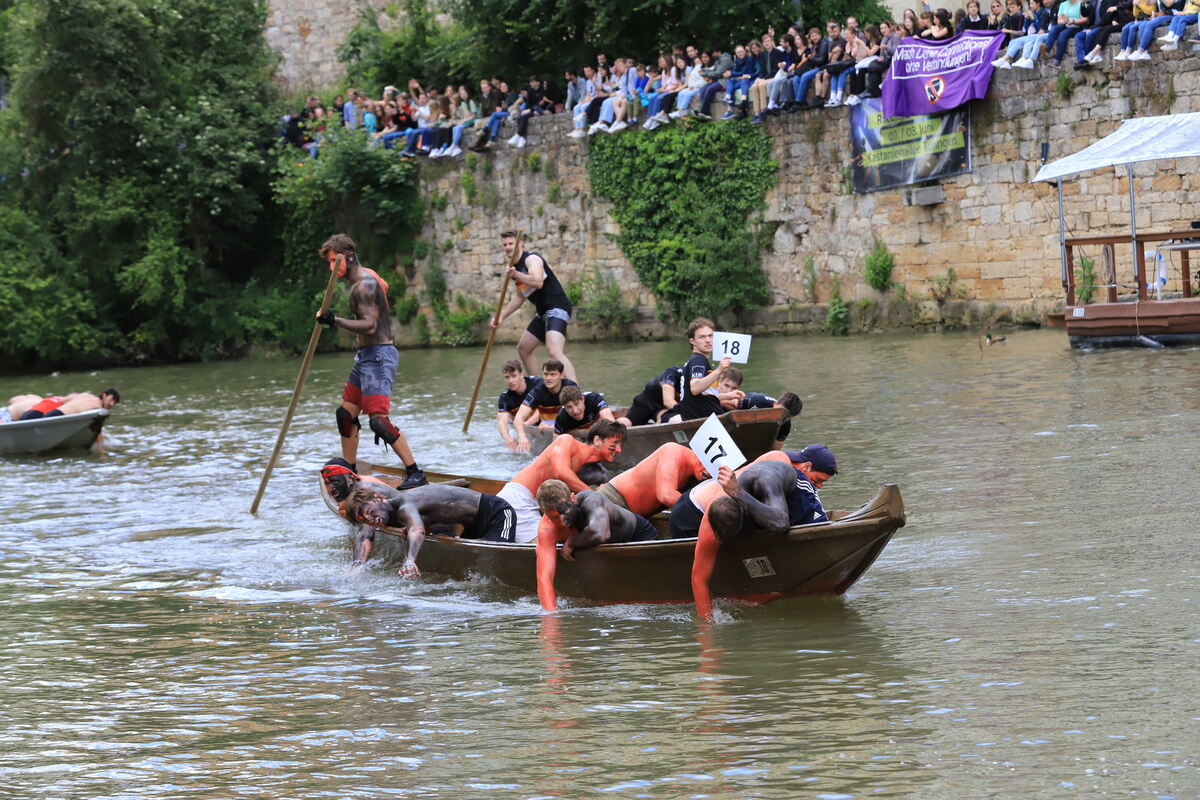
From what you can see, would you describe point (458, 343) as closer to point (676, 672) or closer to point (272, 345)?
point (272, 345)

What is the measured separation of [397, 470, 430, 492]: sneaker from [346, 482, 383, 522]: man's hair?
0.78m

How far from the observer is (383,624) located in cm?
777

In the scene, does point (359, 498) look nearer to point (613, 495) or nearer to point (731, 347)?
point (613, 495)

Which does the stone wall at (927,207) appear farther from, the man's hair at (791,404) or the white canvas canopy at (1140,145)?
the man's hair at (791,404)

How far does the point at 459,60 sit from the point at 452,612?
2146cm

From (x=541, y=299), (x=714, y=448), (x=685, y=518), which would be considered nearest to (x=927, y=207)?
(x=541, y=299)

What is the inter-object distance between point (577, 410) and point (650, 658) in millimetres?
4444

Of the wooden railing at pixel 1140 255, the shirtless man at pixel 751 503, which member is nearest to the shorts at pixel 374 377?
the shirtless man at pixel 751 503

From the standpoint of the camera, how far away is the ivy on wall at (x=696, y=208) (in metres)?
23.3

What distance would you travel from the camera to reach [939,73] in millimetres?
20406

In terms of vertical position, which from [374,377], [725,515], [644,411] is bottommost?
[725,515]

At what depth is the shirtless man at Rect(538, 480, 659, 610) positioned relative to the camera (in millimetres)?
7355

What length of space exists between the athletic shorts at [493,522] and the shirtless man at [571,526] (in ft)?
2.93

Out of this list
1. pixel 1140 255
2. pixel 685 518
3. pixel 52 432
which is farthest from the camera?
pixel 1140 255
